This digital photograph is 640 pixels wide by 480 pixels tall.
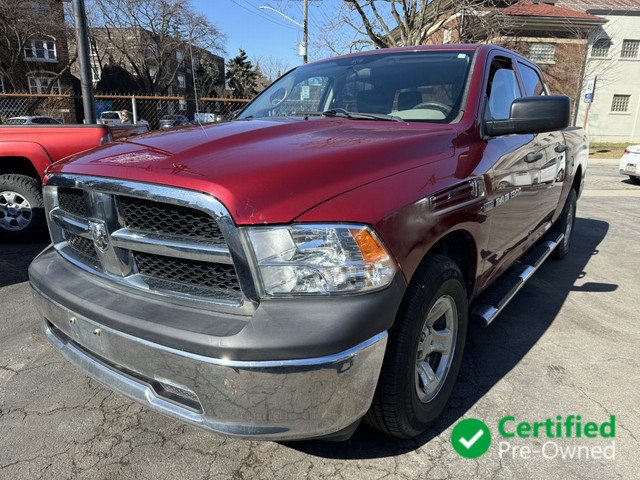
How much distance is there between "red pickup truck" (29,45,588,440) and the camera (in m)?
1.50

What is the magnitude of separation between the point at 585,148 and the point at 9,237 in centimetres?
669

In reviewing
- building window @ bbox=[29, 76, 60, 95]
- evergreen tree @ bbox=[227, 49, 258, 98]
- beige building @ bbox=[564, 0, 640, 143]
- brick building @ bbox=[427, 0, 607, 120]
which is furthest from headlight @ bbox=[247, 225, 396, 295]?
evergreen tree @ bbox=[227, 49, 258, 98]

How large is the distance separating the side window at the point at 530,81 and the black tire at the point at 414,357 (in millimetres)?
2334

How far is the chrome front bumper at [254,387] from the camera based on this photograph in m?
1.47

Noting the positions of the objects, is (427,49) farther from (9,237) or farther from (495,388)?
(9,237)

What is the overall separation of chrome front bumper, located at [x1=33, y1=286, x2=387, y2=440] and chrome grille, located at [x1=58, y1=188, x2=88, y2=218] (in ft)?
2.00

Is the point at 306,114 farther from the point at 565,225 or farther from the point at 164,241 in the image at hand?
the point at 565,225

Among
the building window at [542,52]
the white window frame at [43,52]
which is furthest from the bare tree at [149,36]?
the building window at [542,52]

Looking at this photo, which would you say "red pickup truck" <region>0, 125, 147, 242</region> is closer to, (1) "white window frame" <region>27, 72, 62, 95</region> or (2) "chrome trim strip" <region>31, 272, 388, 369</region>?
(2) "chrome trim strip" <region>31, 272, 388, 369</region>

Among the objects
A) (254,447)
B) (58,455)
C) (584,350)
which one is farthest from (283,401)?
(584,350)

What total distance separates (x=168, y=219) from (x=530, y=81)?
347 centimetres

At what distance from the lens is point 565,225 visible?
487cm

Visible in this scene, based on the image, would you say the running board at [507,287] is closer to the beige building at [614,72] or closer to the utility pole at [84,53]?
the utility pole at [84,53]

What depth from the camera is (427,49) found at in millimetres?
3008
